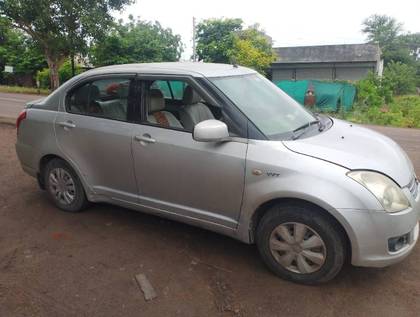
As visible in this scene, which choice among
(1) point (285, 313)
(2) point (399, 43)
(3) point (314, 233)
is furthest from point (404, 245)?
(2) point (399, 43)

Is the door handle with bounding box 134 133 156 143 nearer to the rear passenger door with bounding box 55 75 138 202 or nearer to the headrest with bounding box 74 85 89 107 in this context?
the rear passenger door with bounding box 55 75 138 202

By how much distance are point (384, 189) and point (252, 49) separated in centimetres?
2487

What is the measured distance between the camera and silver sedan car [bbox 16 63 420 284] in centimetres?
297

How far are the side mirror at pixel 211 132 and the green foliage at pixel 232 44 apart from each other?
2375 cm

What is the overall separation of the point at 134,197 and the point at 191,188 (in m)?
0.74

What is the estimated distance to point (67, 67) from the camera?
30250 mm

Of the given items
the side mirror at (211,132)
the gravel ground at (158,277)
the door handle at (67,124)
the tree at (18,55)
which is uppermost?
the tree at (18,55)

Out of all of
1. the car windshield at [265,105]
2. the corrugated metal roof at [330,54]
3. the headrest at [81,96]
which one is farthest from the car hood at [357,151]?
the corrugated metal roof at [330,54]

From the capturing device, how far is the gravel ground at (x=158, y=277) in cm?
296

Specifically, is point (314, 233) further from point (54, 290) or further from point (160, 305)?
point (54, 290)

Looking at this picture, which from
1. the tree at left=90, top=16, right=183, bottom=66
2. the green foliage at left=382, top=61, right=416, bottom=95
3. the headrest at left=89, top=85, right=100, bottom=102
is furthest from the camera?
the green foliage at left=382, top=61, right=416, bottom=95

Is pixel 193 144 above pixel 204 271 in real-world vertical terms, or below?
above

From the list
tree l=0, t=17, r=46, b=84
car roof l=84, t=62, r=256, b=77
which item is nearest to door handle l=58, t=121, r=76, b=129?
car roof l=84, t=62, r=256, b=77

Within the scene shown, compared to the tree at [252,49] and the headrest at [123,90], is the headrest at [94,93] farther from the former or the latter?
the tree at [252,49]
